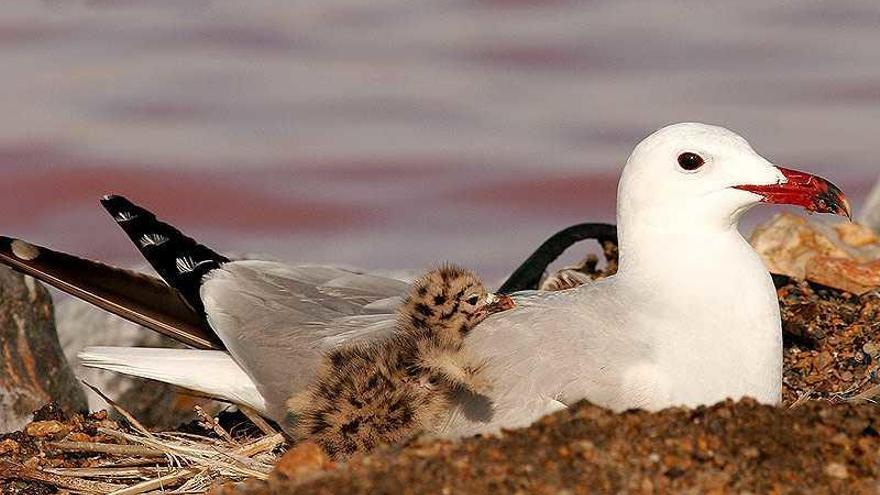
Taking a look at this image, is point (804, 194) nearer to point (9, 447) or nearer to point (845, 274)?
point (845, 274)

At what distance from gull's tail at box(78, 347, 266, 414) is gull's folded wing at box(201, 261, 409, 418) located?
0.14 meters

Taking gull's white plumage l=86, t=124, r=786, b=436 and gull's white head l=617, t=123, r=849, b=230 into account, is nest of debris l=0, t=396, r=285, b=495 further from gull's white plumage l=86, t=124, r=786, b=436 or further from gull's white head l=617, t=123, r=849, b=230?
gull's white head l=617, t=123, r=849, b=230

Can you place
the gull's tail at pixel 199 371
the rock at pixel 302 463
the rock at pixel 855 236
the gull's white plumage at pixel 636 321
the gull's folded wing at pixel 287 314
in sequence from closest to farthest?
1. the rock at pixel 302 463
2. the gull's white plumage at pixel 636 321
3. the gull's folded wing at pixel 287 314
4. the gull's tail at pixel 199 371
5. the rock at pixel 855 236

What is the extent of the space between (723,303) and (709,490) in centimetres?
160

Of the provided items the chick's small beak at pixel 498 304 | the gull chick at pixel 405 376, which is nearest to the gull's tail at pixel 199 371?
the gull chick at pixel 405 376

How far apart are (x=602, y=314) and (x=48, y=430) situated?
2.90 metres

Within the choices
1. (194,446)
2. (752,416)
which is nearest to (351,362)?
(194,446)

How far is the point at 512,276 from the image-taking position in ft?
26.4

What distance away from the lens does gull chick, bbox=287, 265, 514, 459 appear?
545cm

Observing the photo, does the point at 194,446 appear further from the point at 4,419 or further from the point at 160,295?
the point at 4,419

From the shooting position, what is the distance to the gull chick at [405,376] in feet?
17.9

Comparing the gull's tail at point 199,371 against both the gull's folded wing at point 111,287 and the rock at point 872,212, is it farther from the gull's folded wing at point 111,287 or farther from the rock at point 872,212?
the rock at point 872,212

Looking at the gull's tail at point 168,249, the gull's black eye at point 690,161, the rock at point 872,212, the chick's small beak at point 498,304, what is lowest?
the rock at point 872,212

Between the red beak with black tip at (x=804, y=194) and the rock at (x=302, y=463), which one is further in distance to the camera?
the red beak with black tip at (x=804, y=194)
